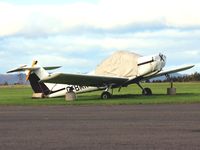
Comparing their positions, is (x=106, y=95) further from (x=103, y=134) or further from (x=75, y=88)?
(x=103, y=134)

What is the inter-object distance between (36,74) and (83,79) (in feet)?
17.6

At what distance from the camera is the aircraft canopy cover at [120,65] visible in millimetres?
39656

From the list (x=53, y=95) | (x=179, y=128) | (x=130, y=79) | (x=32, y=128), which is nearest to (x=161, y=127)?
(x=179, y=128)

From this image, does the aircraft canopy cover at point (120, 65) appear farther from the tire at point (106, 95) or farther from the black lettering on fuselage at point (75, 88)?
the tire at point (106, 95)

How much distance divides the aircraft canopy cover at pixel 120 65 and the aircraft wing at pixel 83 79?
77 centimetres

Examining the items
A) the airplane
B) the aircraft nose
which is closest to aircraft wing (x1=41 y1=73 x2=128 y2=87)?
the airplane

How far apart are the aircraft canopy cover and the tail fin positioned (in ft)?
13.7

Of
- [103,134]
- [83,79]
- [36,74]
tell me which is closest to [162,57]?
[83,79]

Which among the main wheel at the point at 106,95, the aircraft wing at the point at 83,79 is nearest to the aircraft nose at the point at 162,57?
the aircraft wing at the point at 83,79

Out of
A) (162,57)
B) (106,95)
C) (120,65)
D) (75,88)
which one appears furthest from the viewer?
(75,88)

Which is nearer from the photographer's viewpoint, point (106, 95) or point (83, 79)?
point (106, 95)

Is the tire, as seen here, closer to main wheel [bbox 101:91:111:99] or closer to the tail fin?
main wheel [bbox 101:91:111:99]

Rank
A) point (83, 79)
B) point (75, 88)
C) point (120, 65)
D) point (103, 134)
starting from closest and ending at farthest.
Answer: point (103, 134), point (83, 79), point (120, 65), point (75, 88)

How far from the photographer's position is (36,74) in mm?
41969
